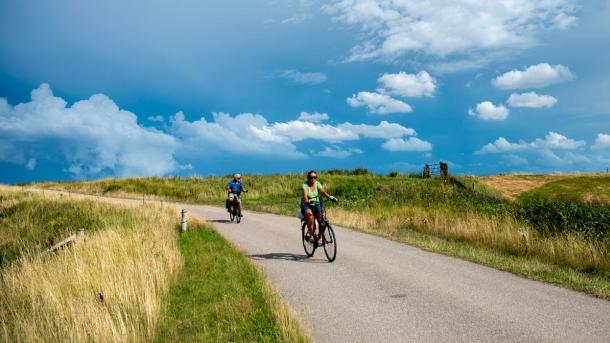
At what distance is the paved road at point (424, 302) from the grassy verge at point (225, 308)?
478 millimetres

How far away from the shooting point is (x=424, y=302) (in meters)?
7.84

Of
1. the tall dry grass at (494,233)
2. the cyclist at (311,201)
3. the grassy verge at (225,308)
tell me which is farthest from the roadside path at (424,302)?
the tall dry grass at (494,233)

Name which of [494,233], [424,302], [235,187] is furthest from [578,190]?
[424,302]

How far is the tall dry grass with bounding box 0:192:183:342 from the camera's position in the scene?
271 inches

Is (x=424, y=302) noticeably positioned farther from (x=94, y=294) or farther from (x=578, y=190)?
(x=578, y=190)

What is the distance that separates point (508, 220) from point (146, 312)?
48.3 ft

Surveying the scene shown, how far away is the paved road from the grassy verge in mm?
478

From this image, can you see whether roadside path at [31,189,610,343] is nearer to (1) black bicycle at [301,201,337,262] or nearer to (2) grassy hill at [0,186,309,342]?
(1) black bicycle at [301,201,337,262]

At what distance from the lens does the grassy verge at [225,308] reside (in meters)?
6.46

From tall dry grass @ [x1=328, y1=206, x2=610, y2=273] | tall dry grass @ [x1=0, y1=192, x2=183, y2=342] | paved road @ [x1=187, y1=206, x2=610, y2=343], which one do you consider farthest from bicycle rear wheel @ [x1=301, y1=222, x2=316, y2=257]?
tall dry grass @ [x1=328, y1=206, x2=610, y2=273]

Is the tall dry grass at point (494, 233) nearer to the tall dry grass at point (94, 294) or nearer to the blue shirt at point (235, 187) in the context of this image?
the blue shirt at point (235, 187)

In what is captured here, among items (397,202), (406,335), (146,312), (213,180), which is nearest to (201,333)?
(146,312)

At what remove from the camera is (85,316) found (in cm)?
748

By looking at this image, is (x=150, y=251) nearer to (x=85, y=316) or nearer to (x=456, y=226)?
(x=85, y=316)
